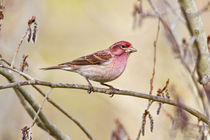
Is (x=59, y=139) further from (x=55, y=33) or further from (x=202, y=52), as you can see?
(x=55, y=33)

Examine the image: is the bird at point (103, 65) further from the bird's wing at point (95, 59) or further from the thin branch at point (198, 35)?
the thin branch at point (198, 35)

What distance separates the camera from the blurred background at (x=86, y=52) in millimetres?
8234

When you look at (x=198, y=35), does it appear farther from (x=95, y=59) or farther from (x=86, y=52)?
(x=86, y=52)

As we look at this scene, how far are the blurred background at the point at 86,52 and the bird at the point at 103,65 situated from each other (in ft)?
3.13

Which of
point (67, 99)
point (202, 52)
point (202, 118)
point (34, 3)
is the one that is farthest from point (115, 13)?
point (202, 118)

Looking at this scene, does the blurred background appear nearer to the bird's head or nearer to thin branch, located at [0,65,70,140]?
the bird's head

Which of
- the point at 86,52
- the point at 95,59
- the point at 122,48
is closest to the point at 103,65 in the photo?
the point at 95,59

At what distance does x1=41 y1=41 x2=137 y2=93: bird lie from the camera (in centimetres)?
686

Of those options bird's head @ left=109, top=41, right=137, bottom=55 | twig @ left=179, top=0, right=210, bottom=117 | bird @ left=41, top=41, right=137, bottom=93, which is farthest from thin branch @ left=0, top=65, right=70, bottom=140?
twig @ left=179, top=0, right=210, bottom=117

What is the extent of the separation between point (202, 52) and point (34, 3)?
15.3ft

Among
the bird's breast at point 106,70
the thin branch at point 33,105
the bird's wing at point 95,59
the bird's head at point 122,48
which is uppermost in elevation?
the bird's head at point 122,48

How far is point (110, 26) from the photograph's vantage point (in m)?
10.3

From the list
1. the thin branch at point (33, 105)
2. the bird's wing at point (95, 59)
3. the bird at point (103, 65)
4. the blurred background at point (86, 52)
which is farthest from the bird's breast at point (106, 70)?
the thin branch at point (33, 105)

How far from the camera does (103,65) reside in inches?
279
